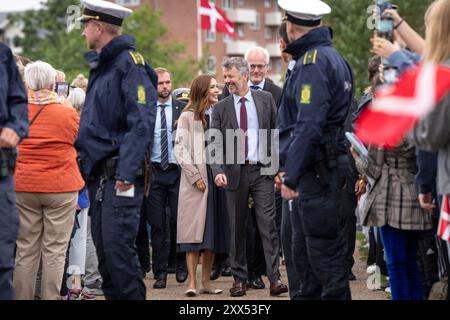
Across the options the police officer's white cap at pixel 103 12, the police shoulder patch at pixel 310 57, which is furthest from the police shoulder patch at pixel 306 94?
the police officer's white cap at pixel 103 12

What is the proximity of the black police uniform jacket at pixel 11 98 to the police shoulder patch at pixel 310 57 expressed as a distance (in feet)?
7.13

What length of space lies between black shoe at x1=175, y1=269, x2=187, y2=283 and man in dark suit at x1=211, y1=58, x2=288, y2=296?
1370mm

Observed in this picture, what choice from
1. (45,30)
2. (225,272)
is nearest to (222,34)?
(45,30)

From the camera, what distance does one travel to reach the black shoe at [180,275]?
12758mm

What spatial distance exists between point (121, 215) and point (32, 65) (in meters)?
2.37

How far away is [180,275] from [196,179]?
1.65 m

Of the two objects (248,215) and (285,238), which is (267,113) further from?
(285,238)

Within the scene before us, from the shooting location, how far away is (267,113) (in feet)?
38.2

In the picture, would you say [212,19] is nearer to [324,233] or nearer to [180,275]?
[180,275]

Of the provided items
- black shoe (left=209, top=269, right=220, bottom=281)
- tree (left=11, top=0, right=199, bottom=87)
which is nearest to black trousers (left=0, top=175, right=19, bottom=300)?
black shoe (left=209, top=269, right=220, bottom=281)

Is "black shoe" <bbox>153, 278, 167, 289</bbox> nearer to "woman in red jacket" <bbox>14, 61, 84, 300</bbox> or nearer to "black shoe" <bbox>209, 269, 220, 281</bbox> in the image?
"black shoe" <bbox>209, 269, 220, 281</bbox>

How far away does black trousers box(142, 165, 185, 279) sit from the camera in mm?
12555

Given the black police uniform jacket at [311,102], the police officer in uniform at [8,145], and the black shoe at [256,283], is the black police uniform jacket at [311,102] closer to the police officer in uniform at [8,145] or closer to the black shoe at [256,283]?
the police officer in uniform at [8,145]
